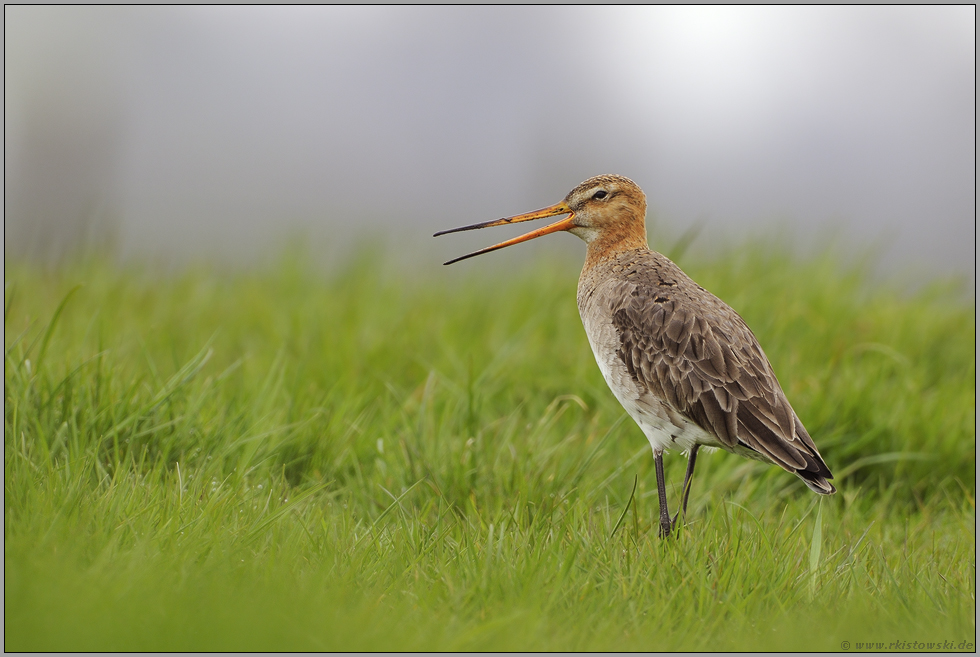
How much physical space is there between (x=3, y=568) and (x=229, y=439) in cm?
152

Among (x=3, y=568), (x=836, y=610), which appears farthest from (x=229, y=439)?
(x=836, y=610)

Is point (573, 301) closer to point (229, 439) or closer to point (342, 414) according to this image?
point (342, 414)

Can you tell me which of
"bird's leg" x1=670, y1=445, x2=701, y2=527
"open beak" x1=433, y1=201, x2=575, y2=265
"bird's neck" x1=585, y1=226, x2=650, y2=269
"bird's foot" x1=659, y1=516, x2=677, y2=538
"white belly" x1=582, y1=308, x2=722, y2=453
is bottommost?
"bird's foot" x1=659, y1=516, x2=677, y2=538

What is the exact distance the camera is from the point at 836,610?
353 cm

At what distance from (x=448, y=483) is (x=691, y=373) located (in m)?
1.49

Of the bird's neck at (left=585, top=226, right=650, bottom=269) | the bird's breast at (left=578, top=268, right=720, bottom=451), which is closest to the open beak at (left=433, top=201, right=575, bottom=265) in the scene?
the bird's neck at (left=585, top=226, right=650, bottom=269)

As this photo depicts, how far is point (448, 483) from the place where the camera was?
4.57 metres

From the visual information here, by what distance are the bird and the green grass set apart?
1.19 ft

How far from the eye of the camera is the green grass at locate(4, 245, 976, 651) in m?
3.17

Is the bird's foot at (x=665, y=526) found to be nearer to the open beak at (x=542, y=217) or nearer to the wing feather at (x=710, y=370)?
the wing feather at (x=710, y=370)

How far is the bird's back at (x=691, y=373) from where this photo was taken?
162 inches

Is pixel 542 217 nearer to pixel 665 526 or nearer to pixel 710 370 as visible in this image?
pixel 710 370

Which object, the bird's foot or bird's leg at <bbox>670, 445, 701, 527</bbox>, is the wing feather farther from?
the bird's foot

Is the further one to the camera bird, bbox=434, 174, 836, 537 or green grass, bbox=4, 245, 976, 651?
bird, bbox=434, 174, 836, 537
